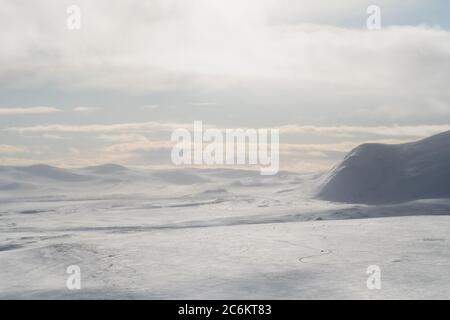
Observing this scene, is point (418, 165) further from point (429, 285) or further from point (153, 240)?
point (429, 285)

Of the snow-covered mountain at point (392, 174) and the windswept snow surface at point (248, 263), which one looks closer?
the windswept snow surface at point (248, 263)

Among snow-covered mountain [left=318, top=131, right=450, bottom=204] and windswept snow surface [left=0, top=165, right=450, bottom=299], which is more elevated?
snow-covered mountain [left=318, top=131, right=450, bottom=204]

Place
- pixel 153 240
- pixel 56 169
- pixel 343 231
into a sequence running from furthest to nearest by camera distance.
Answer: pixel 56 169 < pixel 343 231 < pixel 153 240

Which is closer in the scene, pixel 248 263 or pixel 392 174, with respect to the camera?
pixel 248 263

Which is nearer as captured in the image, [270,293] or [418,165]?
[270,293]

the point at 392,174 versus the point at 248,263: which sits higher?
the point at 392,174

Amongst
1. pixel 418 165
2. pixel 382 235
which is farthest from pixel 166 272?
pixel 418 165

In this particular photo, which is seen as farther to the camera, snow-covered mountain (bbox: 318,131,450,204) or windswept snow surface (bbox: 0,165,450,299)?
snow-covered mountain (bbox: 318,131,450,204)

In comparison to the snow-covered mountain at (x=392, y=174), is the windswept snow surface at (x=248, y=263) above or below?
below
